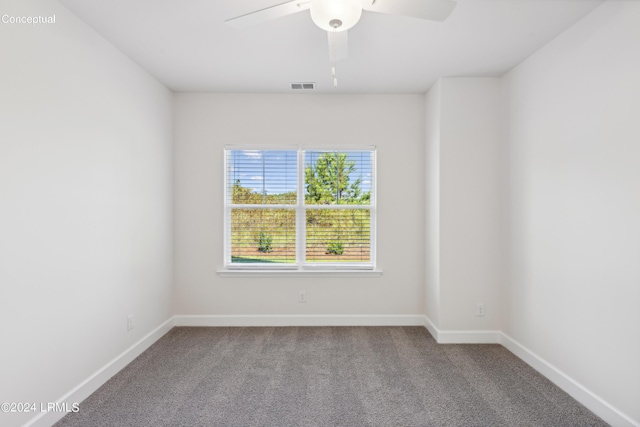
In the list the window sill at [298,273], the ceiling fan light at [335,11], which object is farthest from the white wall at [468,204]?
the ceiling fan light at [335,11]

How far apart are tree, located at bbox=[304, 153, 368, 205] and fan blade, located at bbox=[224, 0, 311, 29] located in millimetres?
2213

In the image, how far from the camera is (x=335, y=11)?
156 centimetres

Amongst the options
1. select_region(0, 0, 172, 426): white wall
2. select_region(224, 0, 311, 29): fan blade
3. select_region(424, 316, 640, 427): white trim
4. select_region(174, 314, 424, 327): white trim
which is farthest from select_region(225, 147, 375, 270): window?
select_region(224, 0, 311, 29): fan blade

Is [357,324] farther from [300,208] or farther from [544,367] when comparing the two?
[544,367]

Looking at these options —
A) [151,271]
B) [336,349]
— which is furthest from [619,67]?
[151,271]

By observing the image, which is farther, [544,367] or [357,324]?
[357,324]

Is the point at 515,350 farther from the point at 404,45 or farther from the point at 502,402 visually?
the point at 404,45

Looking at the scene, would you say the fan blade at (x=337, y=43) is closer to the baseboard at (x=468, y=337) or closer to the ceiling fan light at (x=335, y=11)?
the ceiling fan light at (x=335, y=11)

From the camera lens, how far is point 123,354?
112 inches

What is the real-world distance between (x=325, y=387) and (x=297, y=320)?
137 cm

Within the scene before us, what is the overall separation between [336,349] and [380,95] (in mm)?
2802

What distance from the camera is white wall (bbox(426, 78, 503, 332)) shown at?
11.1 feet

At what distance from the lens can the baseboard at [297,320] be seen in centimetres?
384

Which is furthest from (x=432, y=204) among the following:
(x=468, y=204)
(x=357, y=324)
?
(x=357, y=324)
